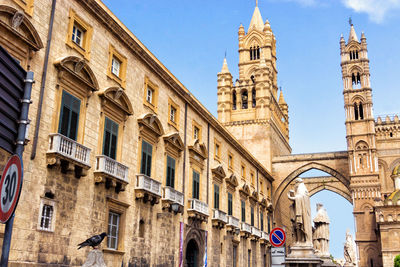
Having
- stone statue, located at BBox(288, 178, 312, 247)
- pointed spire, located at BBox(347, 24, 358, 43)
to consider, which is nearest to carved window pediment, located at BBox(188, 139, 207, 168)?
stone statue, located at BBox(288, 178, 312, 247)

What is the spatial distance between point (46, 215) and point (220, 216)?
16099 millimetres

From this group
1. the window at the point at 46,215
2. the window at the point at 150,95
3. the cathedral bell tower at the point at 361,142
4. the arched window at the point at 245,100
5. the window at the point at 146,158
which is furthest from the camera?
the arched window at the point at 245,100

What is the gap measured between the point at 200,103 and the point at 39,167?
15.5 meters

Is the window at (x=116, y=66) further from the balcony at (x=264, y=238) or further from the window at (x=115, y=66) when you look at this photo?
the balcony at (x=264, y=238)

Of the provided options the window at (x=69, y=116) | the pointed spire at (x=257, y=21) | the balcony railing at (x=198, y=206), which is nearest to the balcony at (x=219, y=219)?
the balcony railing at (x=198, y=206)

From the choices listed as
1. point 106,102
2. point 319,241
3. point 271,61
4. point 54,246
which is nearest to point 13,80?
point 54,246

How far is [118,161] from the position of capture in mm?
18672

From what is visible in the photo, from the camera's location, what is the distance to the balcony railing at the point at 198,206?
2511 centimetres

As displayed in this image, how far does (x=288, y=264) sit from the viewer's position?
13117 millimetres

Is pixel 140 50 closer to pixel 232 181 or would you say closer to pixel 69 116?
pixel 69 116

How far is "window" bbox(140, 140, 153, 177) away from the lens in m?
20.8

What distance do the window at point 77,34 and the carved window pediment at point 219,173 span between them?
1450 centimetres

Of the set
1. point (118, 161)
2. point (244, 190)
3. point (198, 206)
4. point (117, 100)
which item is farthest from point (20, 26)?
point (244, 190)

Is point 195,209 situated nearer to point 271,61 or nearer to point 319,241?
point 319,241
